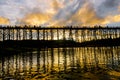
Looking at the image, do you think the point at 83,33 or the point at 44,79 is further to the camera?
the point at 83,33

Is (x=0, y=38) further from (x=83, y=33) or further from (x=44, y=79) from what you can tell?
(x=44, y=79)

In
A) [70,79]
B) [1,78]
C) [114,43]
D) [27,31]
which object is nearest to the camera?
[70,79]

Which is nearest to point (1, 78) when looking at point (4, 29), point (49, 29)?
point (4, 29)

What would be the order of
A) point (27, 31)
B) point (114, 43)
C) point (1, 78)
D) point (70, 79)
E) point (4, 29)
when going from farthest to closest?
1. point (114, 43)
2. point (27, 31)
3. point (4, 29)
4. point (1, 78)
5. point (70, 79)

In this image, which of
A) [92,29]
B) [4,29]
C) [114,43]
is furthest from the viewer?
[114,43]

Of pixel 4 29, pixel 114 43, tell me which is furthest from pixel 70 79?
pixel 114 43

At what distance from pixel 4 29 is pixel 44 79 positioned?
4419cm

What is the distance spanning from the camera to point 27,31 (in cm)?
6619

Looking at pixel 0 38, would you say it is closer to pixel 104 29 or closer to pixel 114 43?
pixel 104 29

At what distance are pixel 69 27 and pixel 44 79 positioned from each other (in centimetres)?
4879

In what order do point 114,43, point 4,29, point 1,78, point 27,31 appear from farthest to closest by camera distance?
point 114,43
point 27,31
point 4,29
point 1,78

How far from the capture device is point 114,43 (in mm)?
90062

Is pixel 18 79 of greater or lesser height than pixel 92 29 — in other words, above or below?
below

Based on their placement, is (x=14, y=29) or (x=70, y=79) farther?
(x=14, y=29)
